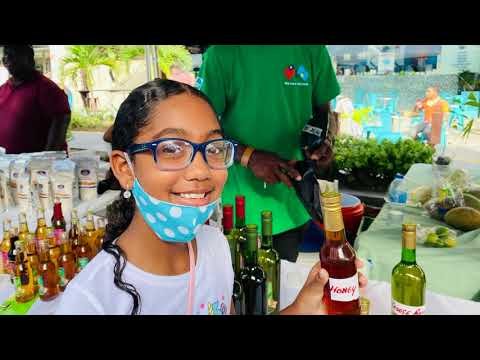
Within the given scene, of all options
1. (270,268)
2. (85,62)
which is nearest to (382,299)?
(270,268)

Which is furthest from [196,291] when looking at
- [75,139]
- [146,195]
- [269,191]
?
[75,139]

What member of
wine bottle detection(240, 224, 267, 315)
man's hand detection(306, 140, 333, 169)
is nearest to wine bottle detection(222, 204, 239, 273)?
wine bottle detection(240, 224, 267, 315)

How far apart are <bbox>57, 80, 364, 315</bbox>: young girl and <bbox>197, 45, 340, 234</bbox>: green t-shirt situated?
0.91 metres

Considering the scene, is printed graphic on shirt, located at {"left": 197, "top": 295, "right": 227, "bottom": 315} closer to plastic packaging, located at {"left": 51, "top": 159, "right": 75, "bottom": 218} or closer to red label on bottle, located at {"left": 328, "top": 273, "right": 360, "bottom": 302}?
red label on bottle, located at {"left": 328, "top": 273, "right": 360, "bottom": 302}

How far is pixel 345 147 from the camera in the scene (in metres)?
5.28

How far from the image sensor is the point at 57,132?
2.97 m

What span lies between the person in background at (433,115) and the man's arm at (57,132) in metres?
3.73

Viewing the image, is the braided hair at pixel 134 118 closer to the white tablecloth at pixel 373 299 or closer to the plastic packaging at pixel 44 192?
the white tablecloth at pixel 373 299

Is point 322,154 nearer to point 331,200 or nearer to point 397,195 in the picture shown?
point 397,195

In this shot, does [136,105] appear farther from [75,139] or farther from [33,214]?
[75,139]

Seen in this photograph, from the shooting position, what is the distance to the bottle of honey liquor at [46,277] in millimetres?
1580

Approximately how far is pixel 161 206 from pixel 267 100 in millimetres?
1083
